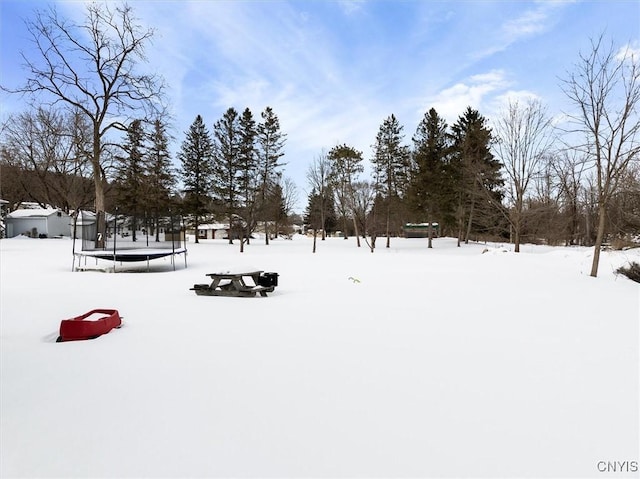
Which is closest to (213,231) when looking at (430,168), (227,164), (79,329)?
(227,164)

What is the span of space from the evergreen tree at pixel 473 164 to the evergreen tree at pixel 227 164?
1871cm

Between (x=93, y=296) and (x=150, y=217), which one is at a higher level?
(x=150, y=217)

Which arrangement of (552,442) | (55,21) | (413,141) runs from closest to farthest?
(552,442), (55,21), (413,141)

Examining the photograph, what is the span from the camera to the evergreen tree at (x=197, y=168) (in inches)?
1238

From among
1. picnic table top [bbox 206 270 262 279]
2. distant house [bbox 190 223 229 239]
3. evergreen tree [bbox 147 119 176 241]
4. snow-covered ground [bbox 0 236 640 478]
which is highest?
evergreen tree [bbox 147 119 176 241]

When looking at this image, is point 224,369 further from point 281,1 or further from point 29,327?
point 281,1

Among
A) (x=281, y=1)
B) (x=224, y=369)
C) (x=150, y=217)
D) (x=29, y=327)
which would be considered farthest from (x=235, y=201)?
(x=224, y=369)

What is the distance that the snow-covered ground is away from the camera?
188cm

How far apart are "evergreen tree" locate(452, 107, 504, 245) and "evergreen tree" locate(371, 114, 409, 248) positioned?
4.24 m

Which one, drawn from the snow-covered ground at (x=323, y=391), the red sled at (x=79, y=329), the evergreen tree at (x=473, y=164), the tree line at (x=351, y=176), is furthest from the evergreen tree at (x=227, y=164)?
the red sled at (x=79, y=329)

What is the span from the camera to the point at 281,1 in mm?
7941

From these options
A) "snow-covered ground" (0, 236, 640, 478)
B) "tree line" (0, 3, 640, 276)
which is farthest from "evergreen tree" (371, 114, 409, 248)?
"snow-covered ground" (0, 236, 640, 478)

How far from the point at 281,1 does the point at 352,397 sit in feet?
29.0

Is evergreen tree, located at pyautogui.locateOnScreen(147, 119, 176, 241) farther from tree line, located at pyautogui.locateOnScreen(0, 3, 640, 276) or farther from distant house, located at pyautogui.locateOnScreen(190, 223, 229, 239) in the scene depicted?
distant house, located at pyautogui.locateOnScreen(190, 223, 229, 239)
